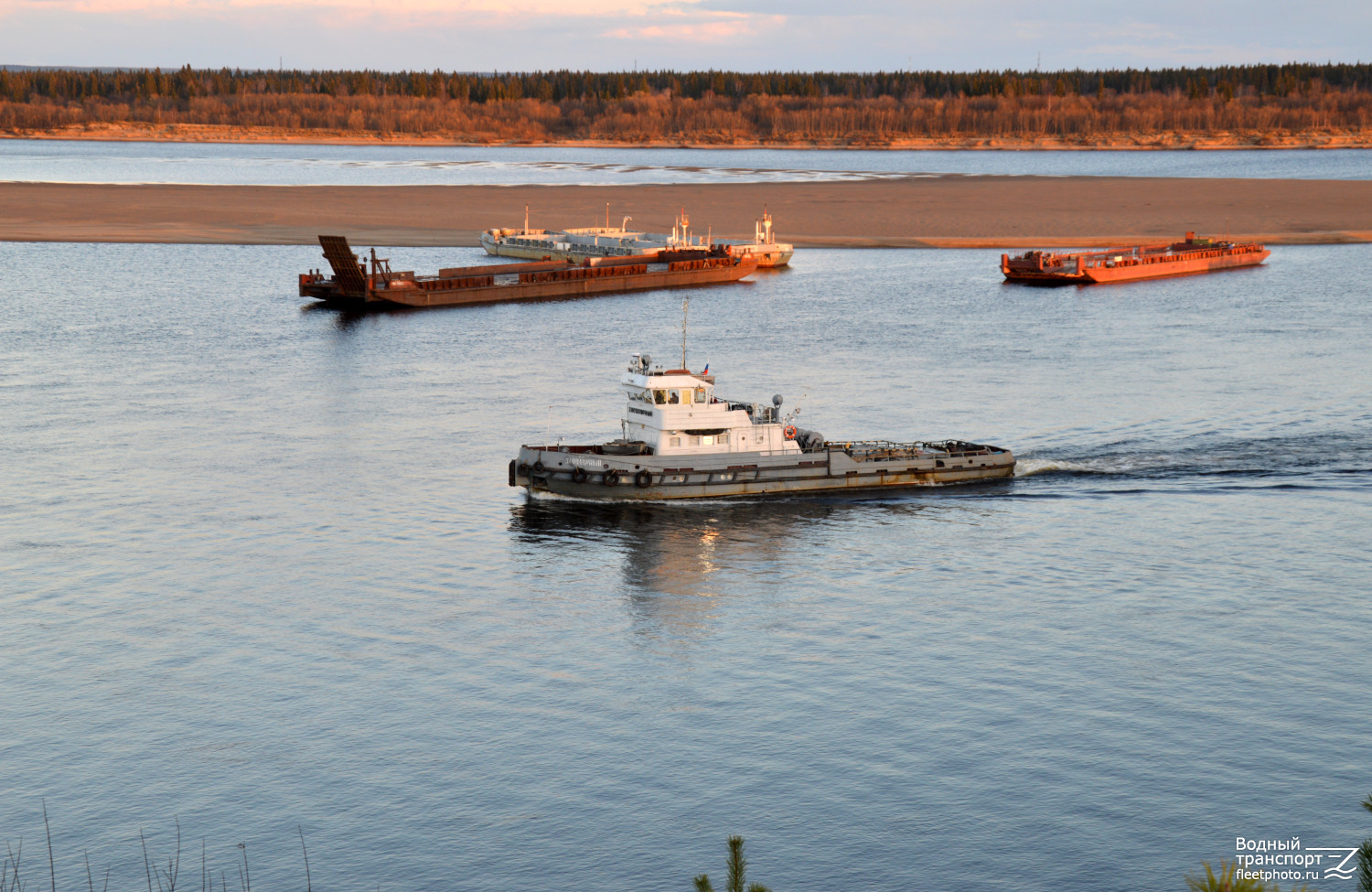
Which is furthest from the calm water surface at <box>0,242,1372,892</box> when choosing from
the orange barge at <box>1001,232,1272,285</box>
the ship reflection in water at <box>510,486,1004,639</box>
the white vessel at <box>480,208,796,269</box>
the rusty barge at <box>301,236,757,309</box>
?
the white vessel at <box>480,208,796,269</box>

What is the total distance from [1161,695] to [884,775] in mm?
11199

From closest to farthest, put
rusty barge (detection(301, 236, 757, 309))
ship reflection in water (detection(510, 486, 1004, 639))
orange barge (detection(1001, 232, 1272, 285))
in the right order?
1. ship reflection in water (detection(510, 486, 1004, 639))
2. rusty barge (detection(301, 236, 757, 309))
3. orange barge (detection(1001, 232, 1272, 285))

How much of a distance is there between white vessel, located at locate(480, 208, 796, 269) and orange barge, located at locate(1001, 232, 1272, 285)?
30.5 metres

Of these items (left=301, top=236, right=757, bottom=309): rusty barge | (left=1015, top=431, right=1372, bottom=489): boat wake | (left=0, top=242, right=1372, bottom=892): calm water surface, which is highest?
(left=301, top=236, right=757, bottom=309): rusty barge

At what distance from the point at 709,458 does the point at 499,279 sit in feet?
318

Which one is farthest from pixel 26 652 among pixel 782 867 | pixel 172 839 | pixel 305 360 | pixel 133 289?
pixel 133 289

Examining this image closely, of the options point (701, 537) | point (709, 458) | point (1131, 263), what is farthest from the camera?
point (1131, 263)

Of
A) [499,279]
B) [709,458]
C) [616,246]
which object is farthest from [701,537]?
[616,246]

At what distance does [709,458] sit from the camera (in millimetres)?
72938

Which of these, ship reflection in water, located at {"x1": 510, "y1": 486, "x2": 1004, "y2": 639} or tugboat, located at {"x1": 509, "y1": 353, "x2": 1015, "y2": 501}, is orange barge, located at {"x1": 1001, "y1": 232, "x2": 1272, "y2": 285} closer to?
tugboat, located at {"x1": 509, "y1": 353, "x2": 1015, "y2": 501}

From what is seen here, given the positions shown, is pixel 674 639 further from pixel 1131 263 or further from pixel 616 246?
pixel 616 246

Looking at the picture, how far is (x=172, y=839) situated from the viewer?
38312mm

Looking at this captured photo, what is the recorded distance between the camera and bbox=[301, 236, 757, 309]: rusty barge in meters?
148

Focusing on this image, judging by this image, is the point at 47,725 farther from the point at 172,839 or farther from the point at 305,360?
the point at 305,360
